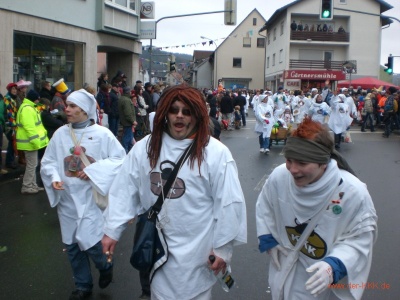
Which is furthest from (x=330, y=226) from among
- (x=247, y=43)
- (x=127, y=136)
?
(x=247, y=43)

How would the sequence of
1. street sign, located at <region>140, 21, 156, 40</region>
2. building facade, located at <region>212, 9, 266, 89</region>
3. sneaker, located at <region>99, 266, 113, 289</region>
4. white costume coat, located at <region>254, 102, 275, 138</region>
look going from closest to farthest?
sneaker, located at <region>99, 266, 113, 289</region>
white costume coat, located at <region>254, 102, 275, 138</region>
street sign, located at <region>140, 21, 156, 40</region>
building facade, located at <region>212, 9, 266, 89</region>

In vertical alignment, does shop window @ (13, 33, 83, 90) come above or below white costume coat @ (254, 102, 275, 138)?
above

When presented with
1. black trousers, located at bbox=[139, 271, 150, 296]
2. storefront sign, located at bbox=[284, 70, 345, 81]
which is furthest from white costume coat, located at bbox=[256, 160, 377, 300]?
storefront sign, located at bbox=[284, 70, 345, 81]

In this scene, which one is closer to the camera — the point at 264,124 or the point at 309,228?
the point at 309,228

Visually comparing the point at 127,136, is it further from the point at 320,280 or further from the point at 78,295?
the point at 320,280

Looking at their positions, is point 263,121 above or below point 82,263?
above

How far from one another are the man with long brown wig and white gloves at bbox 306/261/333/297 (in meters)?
0.57


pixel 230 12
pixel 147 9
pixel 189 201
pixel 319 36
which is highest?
pixel 319 36

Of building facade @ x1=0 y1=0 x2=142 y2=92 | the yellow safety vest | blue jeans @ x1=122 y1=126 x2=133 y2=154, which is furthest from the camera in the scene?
building facade @ x1=0 y1=0 x2=142 y2=92

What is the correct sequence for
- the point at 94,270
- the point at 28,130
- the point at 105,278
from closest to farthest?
the point at 105,278 < the point at 94,270 < the point at 28,130

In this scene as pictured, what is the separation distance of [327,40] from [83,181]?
47815mm

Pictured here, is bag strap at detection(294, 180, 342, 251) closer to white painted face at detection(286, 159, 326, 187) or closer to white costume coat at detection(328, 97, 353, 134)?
white painted face at detection(286, 159, 326, 187)

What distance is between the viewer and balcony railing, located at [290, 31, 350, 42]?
160ft

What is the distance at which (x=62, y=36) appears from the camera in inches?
669
